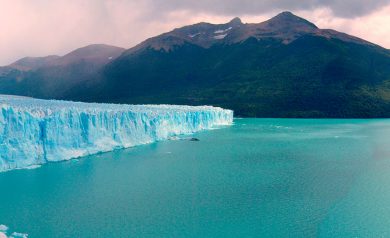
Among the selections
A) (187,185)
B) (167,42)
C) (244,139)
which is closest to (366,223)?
(187,185)

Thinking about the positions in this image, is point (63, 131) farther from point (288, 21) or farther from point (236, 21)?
point (236, 21)

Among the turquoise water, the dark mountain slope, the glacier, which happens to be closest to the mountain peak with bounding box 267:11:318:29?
the dark mountain slope

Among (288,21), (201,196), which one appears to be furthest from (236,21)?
(201,196)

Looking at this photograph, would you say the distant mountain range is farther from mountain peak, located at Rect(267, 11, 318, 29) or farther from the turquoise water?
→ the turquoise water

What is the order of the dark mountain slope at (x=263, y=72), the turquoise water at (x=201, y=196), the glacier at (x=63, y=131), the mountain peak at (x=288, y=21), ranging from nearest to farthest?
1. the turquoise water at (x=201, y=196)
2. the glacier at (x=63, y=131)
3. the dark mountain slope at (x=263, y=72)
4. the mountain peak at (x=288, y=21)

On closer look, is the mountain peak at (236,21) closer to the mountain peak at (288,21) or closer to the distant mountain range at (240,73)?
the distant mountain range at (240,73)

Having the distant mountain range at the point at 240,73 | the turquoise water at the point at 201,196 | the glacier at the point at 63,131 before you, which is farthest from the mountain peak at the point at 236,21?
the turquoise water at the point at 201,196
